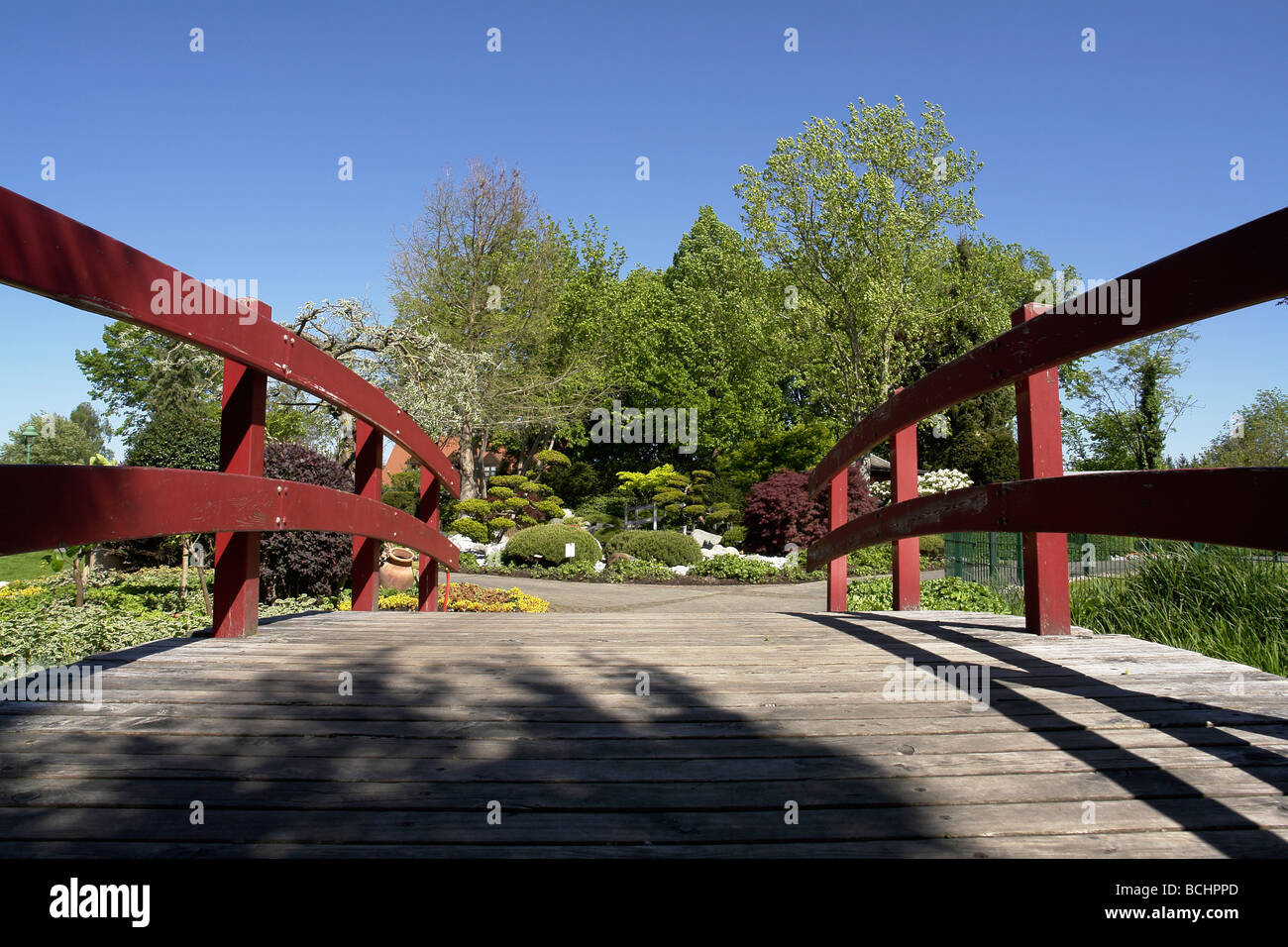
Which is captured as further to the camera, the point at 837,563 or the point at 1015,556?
the point at 1015,556

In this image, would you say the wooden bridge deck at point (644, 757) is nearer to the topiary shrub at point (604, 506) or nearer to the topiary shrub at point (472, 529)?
the topiary shrub at point (472, 529)

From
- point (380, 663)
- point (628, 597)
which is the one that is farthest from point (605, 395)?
point (380, 663)

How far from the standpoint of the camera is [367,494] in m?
4.98

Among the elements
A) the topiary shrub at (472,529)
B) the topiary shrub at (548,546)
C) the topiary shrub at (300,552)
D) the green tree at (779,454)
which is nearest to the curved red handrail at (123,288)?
the topiary shrub at (300,552)

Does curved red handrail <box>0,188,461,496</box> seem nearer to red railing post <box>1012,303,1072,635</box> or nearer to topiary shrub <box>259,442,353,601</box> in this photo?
red railing post <box>1012,303,1072,635</box>

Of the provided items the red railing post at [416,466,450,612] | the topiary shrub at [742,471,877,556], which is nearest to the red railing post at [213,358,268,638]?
the red railing post at [416,466,450,612]

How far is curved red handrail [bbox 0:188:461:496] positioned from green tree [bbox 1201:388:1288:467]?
95.1 feet

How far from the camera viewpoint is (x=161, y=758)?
6.79 feet

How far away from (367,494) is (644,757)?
10.9 ft

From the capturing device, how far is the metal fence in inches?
318

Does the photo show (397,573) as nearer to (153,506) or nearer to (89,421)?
(153,506)

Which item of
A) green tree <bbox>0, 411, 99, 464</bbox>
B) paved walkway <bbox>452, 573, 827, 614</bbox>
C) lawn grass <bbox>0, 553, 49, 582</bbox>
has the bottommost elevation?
paved walkway <bbox>452, 573, 827, 614</bbox>

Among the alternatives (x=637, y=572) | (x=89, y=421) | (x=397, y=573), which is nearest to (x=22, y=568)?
(x=397, y=573)
